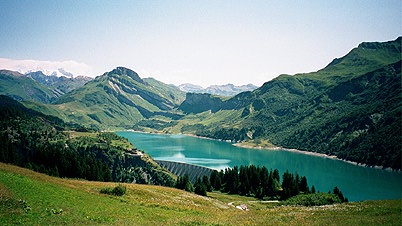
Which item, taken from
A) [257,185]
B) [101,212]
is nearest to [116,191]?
[101,212]

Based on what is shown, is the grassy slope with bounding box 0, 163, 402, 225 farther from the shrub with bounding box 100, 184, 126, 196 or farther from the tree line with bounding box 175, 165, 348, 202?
the tree line with bounding box 175, 165, 348, 202

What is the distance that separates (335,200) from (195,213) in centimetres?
5330

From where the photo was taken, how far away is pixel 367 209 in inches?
1585

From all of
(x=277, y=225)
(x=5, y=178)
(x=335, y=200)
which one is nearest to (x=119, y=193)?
(x=5, y=178)

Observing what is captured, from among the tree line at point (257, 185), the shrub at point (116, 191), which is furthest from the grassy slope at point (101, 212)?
the tree line at point (257, 185)

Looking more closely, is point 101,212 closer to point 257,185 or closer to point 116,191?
point 116,191

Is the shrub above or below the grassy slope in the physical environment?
below

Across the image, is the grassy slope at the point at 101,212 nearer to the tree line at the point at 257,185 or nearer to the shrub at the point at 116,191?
the shrub at the point at 116,191

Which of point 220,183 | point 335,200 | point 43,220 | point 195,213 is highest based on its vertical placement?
point 43,220

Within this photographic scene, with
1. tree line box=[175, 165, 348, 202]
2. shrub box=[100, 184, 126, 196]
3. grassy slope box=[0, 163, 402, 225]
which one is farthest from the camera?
tree line box=[175, 165, 348, 202]

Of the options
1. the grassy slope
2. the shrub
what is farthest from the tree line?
the grassy slope

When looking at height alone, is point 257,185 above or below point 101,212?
below

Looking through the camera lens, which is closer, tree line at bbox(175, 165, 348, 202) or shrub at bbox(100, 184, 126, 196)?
shrub at bbox(100, 184, 126, 196)

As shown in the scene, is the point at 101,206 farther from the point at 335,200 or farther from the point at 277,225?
the point at 335,200
